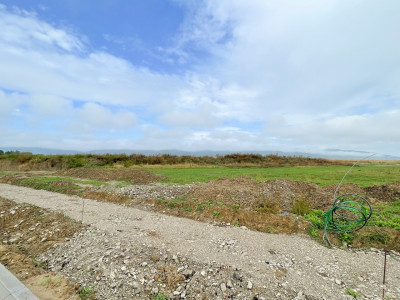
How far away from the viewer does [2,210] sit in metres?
9.41

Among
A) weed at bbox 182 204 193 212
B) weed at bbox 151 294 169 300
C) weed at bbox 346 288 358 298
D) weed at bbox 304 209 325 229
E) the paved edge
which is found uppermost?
weed at bbox 304 209 325 229

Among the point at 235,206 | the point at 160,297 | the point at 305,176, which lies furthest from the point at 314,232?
the point at 305,176

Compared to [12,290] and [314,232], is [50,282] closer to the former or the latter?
[12,290]

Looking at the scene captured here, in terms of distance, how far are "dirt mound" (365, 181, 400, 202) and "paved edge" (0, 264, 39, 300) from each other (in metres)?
15.0

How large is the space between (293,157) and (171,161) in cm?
2886

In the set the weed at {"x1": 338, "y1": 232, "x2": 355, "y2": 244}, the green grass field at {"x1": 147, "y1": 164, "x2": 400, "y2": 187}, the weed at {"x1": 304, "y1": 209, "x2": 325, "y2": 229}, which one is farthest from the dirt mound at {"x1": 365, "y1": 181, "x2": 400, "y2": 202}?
the weed at {"x1": 338, "y1": 232, "x2": 355, "y2": 244}

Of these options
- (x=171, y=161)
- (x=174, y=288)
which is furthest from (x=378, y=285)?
(x=171, y=161)

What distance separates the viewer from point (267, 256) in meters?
5.53

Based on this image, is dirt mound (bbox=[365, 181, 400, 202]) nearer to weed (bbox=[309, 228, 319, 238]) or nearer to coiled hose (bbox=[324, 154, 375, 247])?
coiled hose (bbox=[324, 154, 375, 247])

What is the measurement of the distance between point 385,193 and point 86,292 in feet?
50.2

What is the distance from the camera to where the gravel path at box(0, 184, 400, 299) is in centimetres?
431

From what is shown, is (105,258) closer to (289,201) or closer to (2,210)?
(2,210)

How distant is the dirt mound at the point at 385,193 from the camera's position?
38.2 feet

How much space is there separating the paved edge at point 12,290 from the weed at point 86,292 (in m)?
0.80
